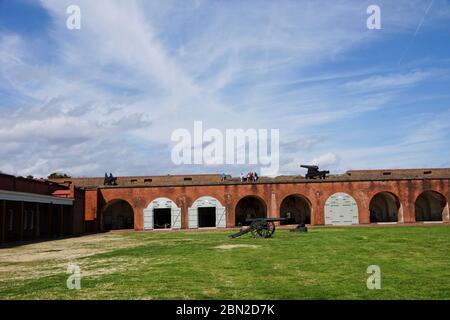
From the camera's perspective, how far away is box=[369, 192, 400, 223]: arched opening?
115 feet

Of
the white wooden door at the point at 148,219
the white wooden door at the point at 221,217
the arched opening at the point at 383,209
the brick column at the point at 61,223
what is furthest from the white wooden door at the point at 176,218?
the arched opening at the point at 383,209

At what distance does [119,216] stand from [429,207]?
87.1 feet

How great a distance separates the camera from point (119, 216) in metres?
36.9

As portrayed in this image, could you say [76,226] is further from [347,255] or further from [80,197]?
[347,255]

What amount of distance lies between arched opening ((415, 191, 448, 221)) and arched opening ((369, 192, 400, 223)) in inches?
106

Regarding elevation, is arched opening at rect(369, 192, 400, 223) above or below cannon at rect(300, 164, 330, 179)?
below

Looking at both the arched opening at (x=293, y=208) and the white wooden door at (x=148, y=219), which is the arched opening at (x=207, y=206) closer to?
the white wooden door at (x=148, y=219)

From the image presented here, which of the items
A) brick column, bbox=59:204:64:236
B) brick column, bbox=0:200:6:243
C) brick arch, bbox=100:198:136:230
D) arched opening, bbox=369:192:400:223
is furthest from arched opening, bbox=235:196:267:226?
brick column, bbox=0:200:6:243

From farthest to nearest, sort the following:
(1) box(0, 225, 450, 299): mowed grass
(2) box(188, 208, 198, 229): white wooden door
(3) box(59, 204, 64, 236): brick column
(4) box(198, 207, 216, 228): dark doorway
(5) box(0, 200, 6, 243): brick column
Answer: (4) box(198, 207, 216, 228): dark doorway < (2) box(188, 208, 198, 229): white wooden door < (3) box(59, 204, 64, 236): brick column < (5) box(0, 200, 6, 243): brick column < (1) box(0, 225, 450, 299): mowed grass

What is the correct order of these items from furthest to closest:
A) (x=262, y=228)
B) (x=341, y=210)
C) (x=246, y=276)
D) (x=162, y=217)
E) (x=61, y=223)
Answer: (x=162, y=217) < (x=341, y=210) < (x=61, y=223) < (x=262, y=228) < (x=246, y=276)

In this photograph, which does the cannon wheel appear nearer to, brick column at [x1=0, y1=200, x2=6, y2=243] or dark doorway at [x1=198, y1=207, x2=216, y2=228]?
brick column at [x1=0, y1=200, x2=6, y2=243]

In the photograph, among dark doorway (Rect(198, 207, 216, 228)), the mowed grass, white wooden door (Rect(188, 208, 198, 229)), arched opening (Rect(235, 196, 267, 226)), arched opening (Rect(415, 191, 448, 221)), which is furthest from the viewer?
arched opening (Rect(235, 196, 267, 226))

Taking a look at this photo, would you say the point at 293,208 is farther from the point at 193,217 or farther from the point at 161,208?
the point at 161,208

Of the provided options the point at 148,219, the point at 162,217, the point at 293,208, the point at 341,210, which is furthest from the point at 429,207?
the point at 148,219
